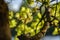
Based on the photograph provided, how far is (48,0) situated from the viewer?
1438 mm

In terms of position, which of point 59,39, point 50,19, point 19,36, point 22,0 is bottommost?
point 59,39

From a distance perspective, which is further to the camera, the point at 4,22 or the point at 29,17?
the point at 29,17

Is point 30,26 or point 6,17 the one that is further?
point 30,26

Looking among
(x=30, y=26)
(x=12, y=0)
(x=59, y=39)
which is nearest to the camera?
(x=30, y=26)

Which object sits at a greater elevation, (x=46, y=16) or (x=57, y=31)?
(x=46, y=16)

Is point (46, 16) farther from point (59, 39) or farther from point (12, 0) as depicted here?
point (59, 39)

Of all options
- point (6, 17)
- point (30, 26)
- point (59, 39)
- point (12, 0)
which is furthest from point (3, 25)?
point (59, 39)

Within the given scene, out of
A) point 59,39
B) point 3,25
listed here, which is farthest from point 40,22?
point 59,39

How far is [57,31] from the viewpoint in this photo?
4.70 ft

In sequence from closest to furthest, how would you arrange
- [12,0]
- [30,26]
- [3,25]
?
[3,25], [30,26], [12,0]

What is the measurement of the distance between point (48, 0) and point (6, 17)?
1.30 ft

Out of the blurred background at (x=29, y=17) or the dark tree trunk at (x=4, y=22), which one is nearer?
the dark tree trunk at (x=4, y=22)

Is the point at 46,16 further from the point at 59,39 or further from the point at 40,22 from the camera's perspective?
the point at 59,39

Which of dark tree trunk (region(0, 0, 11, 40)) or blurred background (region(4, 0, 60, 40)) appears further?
blurred background (region(4, 0, 60, 40))
